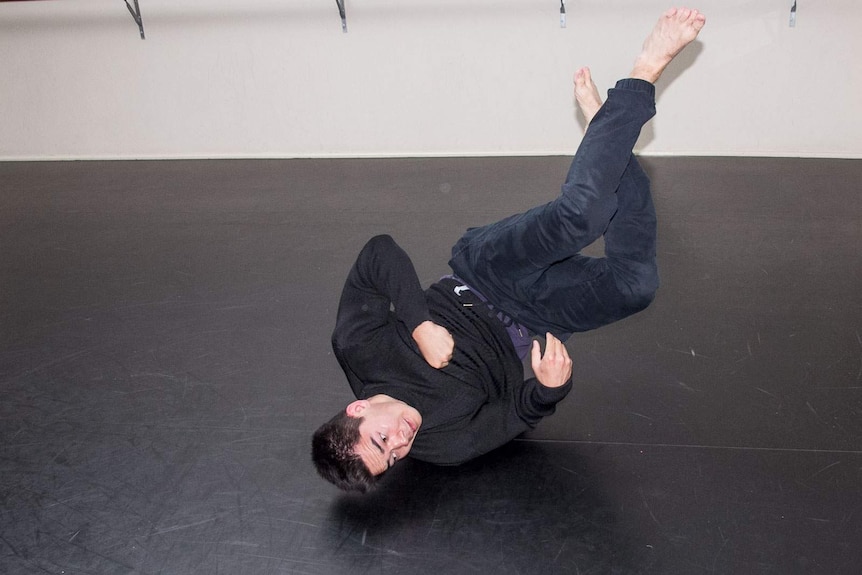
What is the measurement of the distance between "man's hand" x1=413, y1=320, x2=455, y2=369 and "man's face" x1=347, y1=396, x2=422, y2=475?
143 millimetres

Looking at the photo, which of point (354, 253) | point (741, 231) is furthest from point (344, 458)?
point (741, 231)

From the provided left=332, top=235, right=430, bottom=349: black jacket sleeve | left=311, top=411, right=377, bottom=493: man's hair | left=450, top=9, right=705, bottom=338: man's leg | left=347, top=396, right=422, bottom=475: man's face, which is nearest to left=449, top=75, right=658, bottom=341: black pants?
left=450, top=9, right=705, bottom=338: man's leg

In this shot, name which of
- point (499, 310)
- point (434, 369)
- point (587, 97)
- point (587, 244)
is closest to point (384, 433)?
point (434, 369)

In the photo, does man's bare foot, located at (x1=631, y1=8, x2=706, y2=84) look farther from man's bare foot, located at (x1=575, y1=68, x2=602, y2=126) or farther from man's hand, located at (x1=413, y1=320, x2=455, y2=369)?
man's hand, located at (x1=413, y1=320, x2=455, y2=369)

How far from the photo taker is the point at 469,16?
4.50 m

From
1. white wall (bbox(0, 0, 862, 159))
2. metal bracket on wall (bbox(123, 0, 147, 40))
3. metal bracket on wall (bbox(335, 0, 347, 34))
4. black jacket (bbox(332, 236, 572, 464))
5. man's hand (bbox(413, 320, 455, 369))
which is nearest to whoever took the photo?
man's hand (bbox(413, 320, 455, 369))

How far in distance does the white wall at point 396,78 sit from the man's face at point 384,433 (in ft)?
9.76

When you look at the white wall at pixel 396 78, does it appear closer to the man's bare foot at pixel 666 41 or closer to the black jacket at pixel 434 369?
the man's bare foot at pixel 666 41

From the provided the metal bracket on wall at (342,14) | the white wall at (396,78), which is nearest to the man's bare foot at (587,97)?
the white wall at (396,78)

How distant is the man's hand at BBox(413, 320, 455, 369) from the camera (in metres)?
1.91

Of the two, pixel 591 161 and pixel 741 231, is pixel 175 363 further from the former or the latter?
pixel 741 231

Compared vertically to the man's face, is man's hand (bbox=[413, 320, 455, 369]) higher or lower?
higher

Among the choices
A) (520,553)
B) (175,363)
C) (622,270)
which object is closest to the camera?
(520,553)

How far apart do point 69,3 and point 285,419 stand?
3.62 m
